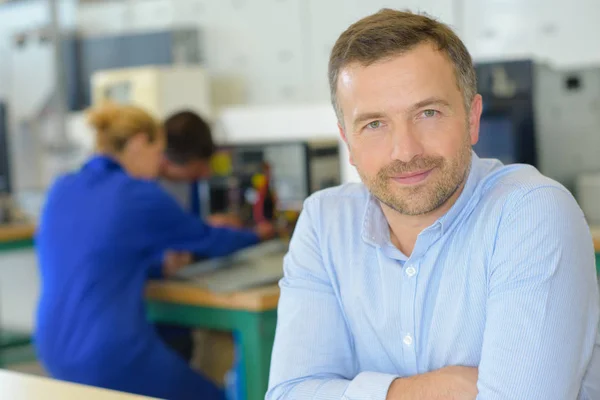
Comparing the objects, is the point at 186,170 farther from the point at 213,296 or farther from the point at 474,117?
the point at 474,117

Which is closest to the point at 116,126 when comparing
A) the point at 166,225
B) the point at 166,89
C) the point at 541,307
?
the point at 166,225

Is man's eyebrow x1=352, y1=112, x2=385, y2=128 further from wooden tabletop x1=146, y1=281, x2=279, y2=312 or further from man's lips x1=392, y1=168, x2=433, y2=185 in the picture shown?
wooden tabletop x1=146, y1=281, x2=279, y2=312

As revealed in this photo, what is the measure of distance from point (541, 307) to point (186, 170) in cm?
232

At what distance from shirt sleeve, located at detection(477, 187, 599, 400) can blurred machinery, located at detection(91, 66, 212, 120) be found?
2749 millimetres

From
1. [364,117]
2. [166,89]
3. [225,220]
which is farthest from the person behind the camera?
[166,89]

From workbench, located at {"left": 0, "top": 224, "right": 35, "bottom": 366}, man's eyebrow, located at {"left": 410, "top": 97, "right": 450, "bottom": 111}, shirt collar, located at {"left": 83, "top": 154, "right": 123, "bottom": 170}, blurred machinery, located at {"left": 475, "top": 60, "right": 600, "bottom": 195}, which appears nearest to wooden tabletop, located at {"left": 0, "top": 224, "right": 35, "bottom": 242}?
workbench, located at {"left": 0, "top": 224, "right": 35, "bottom": 366}

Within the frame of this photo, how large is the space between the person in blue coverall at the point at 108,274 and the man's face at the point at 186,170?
0.57 m

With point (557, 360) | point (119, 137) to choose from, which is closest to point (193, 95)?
point (119, 137)

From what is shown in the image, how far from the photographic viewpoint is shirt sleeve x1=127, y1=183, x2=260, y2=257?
282 cm

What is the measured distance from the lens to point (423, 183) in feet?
4.66

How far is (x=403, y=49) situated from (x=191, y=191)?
2451 mm

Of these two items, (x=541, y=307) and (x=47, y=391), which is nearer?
(x=541, y=307)

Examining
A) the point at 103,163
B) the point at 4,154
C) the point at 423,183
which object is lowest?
the point at 4,154

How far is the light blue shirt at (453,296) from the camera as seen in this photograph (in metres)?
1.33
